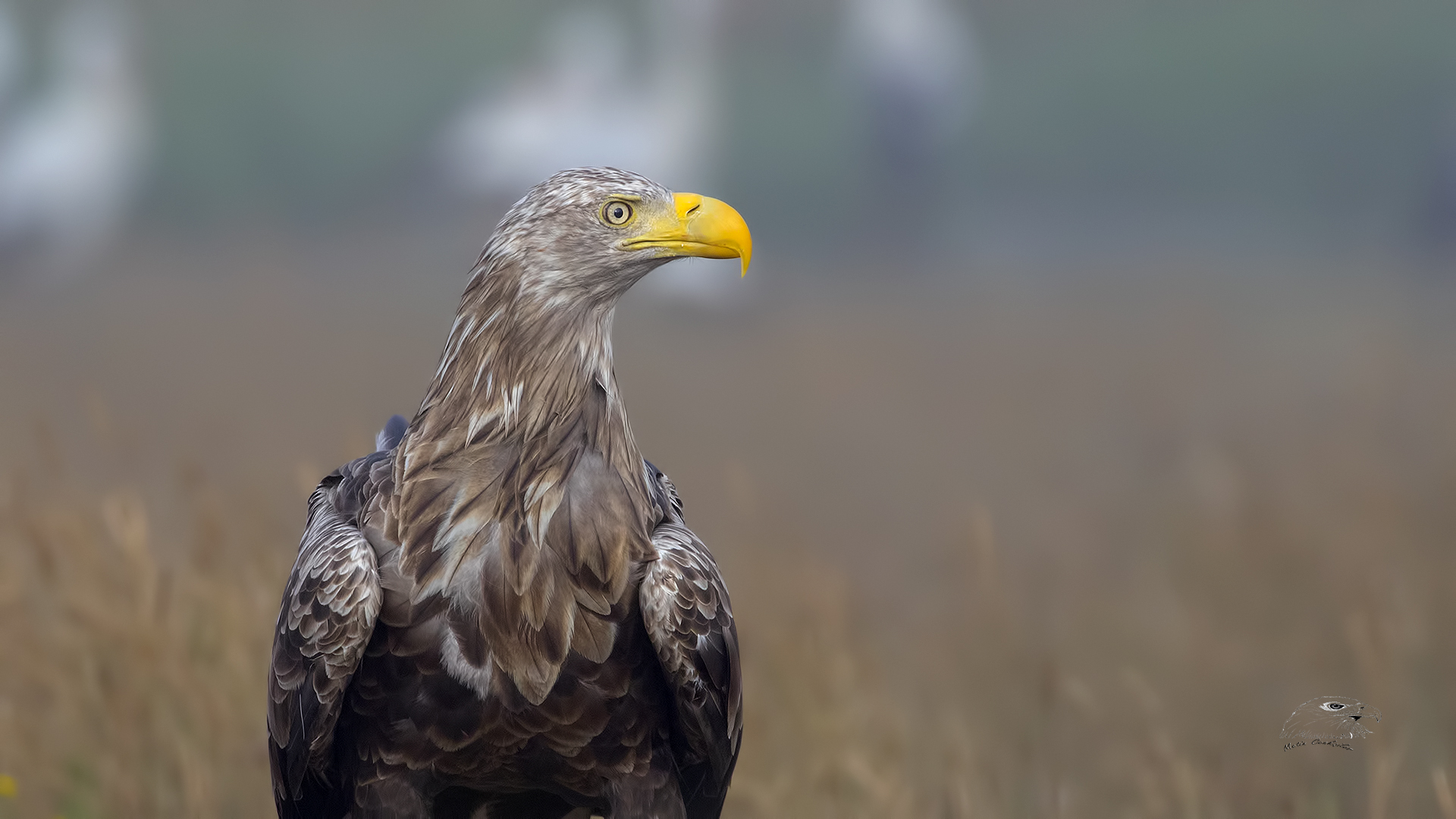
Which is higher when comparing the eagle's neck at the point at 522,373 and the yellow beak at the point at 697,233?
the yellow beak at the point at 697,233

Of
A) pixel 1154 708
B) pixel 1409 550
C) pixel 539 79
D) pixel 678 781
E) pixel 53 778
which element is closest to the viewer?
pixel 678 781

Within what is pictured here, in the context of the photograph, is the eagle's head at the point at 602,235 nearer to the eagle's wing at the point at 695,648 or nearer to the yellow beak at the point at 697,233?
the yellow beak at the point at 697,233

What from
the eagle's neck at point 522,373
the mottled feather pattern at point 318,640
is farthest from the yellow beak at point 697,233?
the mottled feather pattern at point 318,640

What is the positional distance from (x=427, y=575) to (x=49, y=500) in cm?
243

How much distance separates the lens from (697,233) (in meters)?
2.74

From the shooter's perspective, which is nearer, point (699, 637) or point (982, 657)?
point (699, 637)

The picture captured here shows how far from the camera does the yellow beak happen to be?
9.00 ft

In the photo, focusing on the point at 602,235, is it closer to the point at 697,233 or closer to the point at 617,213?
the point at 617,213

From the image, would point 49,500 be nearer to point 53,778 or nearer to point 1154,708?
point 53,778

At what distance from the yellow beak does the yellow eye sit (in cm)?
5

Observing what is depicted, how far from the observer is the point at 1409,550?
522 cm

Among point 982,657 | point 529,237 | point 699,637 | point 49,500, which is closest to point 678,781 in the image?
point 699,637

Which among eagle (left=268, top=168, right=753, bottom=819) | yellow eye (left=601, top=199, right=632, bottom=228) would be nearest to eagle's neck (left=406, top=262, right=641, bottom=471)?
eagle (left=268, top=168, right=753, bottom=819)

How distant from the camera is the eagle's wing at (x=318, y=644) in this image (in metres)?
2.61
